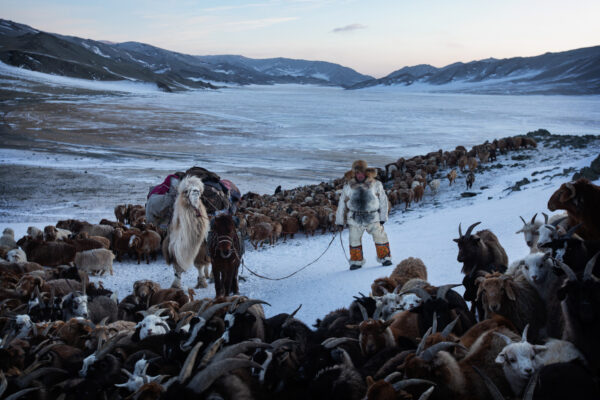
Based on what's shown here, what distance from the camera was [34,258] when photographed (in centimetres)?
859

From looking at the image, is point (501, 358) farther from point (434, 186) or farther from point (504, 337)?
point (434, 186)

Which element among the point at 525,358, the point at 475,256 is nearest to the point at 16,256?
the point at 475,256

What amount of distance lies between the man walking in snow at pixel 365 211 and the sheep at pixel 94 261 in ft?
14.6

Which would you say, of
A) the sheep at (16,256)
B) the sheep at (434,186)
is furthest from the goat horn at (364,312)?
the sheep at (434,186)

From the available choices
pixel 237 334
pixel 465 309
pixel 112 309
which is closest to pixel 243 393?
pixel 237 334

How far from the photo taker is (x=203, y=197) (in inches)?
291

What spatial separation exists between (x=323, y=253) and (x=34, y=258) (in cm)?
551

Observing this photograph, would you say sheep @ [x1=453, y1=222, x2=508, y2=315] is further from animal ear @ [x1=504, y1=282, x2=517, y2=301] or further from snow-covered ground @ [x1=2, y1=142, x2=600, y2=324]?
animal ear @ [x1=504, y1=282, x2=517, y2=301]

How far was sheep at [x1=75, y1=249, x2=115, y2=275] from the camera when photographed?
812 cm

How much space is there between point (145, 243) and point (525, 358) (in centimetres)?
788

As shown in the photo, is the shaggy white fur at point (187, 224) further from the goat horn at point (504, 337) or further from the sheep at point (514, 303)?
the goat horn at point (504, 337)

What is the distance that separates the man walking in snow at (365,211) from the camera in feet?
24.3

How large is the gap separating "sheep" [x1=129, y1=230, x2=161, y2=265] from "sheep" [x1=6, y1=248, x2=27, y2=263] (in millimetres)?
1878

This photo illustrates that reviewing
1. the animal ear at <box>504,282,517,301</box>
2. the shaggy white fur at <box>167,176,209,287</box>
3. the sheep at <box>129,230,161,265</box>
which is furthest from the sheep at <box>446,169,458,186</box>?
the animal ear at <box>504,282,517,301</box>
